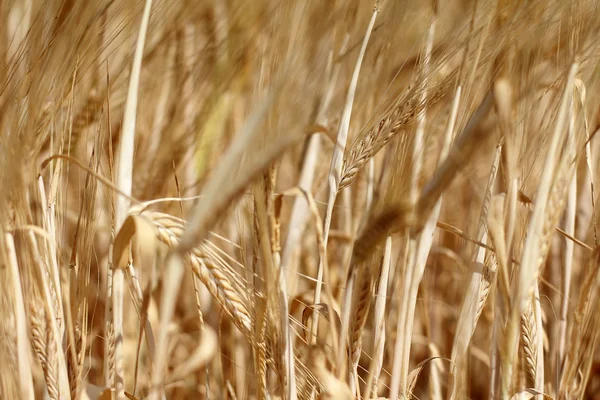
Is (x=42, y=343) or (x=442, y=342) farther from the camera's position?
(x=442, y=342)

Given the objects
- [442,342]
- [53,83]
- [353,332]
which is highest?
[53,83]

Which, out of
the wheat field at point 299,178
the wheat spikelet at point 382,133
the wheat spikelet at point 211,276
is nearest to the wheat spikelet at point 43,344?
the wheat field at point 299,178

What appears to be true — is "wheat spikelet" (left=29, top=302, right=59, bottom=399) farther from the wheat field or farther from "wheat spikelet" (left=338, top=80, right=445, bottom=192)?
"wheat spikelet" (left=338, top=80, right=445, bottom=192)

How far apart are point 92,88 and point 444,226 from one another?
0.52m

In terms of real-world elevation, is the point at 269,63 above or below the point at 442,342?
above

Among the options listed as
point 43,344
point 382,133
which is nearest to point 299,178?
point 382,133

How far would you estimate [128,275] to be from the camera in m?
0.68

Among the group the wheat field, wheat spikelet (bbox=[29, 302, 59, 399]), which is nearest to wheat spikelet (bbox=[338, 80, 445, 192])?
the wheat field

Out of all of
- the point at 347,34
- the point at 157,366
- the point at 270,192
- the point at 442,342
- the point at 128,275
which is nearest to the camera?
the point at 157,366

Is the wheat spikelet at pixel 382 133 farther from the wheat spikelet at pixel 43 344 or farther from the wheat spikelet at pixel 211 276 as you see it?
the wheat spikelet at pixel 43 344

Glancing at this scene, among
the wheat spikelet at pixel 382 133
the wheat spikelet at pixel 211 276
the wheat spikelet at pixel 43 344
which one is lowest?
the wheat spikelet at pixel 43 344

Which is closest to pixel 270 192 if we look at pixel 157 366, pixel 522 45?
pixel 157 366

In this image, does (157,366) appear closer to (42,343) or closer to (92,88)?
(42,343)

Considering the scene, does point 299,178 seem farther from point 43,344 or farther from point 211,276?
point 43,344
